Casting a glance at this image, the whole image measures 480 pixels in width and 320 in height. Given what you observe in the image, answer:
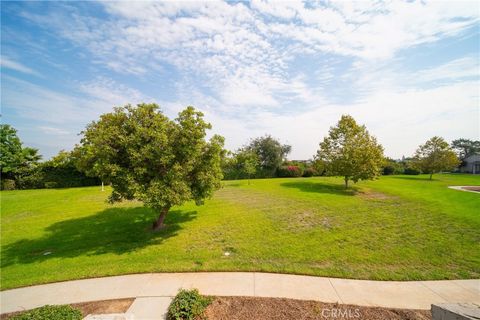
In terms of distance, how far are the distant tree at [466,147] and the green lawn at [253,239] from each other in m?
68.0

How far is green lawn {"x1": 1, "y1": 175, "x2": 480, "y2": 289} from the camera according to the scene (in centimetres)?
669

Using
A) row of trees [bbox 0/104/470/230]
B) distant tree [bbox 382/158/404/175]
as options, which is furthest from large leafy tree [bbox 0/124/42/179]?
distant tree [bbox 382/158/404/175]

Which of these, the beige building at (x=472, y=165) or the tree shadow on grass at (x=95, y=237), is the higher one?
the beige building at (x=472, y=165)

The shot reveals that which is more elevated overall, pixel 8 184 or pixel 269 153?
pixel 269 153

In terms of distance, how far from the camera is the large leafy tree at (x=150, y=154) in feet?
26.7

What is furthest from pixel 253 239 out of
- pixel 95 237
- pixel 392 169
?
pixel 392 169

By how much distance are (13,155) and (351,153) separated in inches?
1433

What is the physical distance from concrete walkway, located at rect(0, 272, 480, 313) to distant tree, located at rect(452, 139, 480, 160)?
78991 mm

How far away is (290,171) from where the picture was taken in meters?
35.3

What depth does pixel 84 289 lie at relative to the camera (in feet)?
19.3

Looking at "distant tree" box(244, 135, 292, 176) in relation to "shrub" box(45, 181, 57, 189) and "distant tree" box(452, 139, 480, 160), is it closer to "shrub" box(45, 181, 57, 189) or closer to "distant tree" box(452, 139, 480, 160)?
"shrub" box(45, 181, 57, 189)

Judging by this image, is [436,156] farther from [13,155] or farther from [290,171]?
[13,155]

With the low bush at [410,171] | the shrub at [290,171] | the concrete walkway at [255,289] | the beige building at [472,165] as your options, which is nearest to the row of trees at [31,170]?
the concrete walkway at [255,289]

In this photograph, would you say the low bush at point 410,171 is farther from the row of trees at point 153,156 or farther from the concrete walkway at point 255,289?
the row of trees at point 153,156
